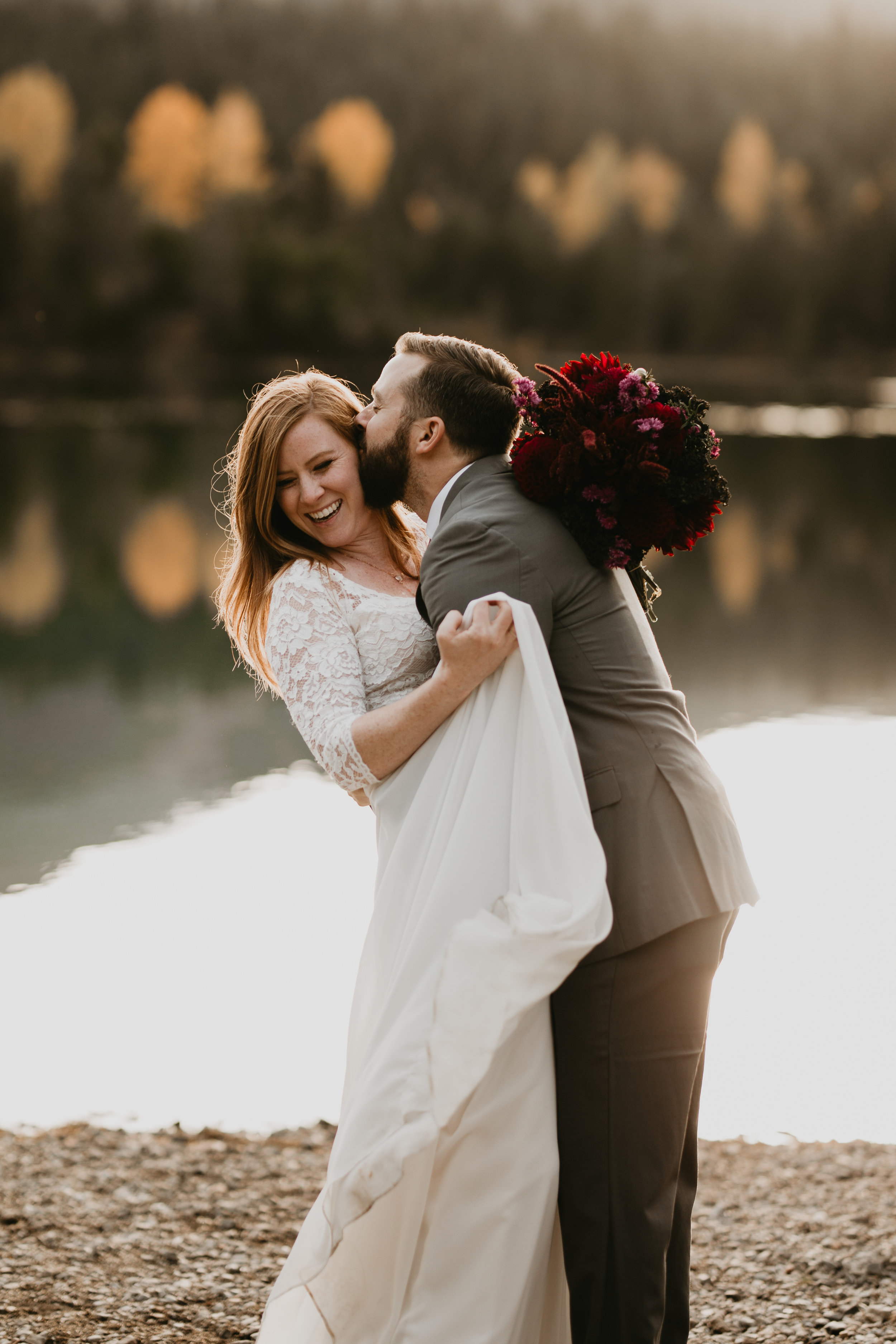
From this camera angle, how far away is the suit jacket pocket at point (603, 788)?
259 cm

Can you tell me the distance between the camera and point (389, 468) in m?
2.89

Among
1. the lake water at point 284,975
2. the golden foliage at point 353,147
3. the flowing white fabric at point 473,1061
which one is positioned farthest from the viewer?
the golden foliage at point 353,147

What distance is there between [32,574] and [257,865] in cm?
1532

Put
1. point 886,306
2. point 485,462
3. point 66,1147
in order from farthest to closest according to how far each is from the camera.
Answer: point 886,306 → point 66,1147 → point 485,462

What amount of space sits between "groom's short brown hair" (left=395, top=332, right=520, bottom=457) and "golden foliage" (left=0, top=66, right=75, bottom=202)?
176ft

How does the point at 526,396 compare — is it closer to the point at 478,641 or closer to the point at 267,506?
the point at 478,641

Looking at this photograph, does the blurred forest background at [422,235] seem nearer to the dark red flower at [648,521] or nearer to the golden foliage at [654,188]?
the golden foliage at [654,188]

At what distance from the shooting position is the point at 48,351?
5359 centimetres

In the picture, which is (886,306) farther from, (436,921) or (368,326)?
(436,921)

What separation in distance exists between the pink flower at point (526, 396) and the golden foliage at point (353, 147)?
2407 inches

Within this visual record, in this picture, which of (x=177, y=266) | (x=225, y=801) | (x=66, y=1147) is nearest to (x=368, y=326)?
(x=177, y=266)

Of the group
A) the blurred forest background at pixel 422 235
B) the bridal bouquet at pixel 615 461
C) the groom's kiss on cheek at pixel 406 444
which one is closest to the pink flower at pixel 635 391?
the bridal bouquet at pixel 615 461

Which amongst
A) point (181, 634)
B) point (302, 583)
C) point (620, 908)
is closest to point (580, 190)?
point (181, 634)

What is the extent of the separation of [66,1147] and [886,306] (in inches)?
2577
